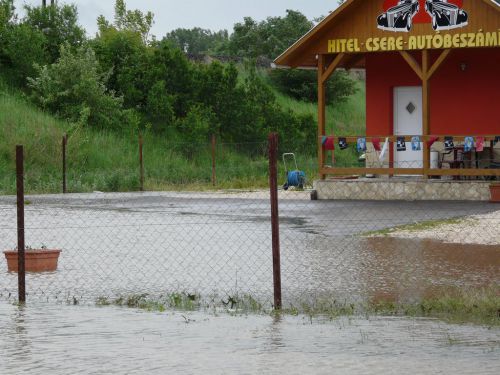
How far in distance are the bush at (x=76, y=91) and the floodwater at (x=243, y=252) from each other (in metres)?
16.1

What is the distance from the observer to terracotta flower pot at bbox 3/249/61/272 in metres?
14.7

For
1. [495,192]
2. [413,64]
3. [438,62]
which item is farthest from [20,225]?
[413,64]

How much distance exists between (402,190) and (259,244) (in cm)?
1062

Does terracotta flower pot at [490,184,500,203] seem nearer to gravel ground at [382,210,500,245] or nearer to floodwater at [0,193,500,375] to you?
floodwater at [0,193,500,375]

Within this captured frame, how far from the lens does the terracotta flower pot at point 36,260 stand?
1470 centimetres

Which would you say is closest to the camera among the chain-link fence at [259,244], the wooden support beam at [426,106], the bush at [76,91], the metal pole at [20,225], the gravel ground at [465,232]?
the metal pole at [20,225]

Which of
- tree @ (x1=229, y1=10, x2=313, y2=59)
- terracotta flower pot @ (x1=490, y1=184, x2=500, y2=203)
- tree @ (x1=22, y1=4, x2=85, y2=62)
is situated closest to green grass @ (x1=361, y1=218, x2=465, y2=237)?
terracotta flower pot @ (x1=490, y1=184, x2=500, y2=203)

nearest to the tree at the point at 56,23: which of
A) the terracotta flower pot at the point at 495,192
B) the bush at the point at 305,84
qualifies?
the bush at the point at 305,84

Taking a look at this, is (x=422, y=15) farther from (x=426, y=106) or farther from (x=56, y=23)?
(x=56, y=23)

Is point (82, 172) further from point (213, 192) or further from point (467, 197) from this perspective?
point (467, 197)

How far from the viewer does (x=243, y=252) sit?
17062mm

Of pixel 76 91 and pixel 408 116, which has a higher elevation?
pixel 76 91

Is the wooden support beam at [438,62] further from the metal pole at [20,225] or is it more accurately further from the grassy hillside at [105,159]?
the metal pole at [20,225]

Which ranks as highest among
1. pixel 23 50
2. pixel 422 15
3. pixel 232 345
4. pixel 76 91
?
pixel 23 50
